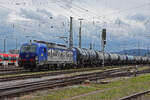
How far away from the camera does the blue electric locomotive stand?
27391 mm

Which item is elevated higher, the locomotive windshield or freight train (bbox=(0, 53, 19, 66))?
the locomotive windshield

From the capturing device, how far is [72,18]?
44844 mm

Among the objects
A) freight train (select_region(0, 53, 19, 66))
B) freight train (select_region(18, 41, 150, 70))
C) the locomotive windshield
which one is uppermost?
the locomotive windshield

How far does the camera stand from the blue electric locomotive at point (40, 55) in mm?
27391

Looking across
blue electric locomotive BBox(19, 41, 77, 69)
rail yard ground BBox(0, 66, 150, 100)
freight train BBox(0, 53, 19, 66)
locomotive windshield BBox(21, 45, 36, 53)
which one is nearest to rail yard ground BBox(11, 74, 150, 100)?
A: rail yard ground BBox(0, 66, 150, 100)

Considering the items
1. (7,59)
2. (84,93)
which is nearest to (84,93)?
(84,93)

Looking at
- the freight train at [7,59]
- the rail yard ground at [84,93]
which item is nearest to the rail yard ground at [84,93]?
the rail yard ground at [84,93]

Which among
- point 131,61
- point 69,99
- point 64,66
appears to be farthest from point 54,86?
point 131,61

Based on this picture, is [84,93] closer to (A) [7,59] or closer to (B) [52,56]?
(B) [52,56]

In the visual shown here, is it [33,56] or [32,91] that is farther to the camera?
[33,56]

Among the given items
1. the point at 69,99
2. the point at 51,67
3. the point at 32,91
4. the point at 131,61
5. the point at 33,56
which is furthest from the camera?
the point at 131,61

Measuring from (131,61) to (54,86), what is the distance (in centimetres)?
5675

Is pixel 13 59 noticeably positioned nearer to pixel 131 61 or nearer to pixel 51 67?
pixel 51 67

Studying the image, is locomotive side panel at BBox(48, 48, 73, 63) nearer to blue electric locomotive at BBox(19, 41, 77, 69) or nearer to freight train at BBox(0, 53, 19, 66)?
blue electric locomotive at BBox(19, 41, 77, 69)
